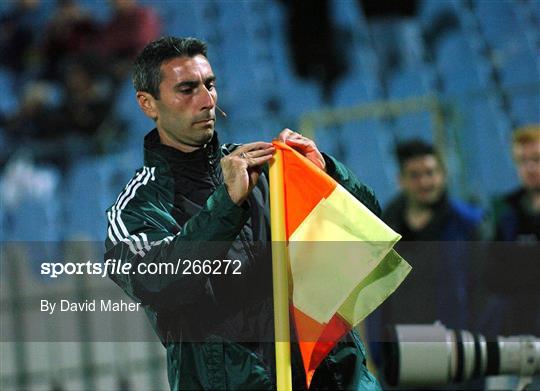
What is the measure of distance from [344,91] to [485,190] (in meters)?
0.93

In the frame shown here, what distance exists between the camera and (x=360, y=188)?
6.60ft

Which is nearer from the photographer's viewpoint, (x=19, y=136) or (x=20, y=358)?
(x=20, y=358)

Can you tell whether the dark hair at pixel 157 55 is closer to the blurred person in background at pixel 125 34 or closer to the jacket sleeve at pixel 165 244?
the jacket sleeve at pixel 165 244

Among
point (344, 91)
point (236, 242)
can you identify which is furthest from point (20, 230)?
point (236, 242)

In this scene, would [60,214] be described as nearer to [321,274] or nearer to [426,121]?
[426,121]

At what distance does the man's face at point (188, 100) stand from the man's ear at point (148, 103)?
3 cm

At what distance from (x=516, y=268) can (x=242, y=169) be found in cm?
149

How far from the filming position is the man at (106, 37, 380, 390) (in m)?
1.81

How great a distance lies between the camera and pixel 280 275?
185 cm

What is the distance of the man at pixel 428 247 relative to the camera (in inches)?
120

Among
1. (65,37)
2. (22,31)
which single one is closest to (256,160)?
(65,37)

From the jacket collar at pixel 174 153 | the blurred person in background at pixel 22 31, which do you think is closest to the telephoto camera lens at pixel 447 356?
the jacket collar at pixel 174 153

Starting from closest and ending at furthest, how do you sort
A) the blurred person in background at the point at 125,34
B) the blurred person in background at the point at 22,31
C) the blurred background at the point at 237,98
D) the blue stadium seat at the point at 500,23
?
the blurred background at the point at 237,98 < the blue stadium seat at the point at 500,23 < the blurred person in background at the point at 125,34 < the blurred person in background at the point at 22,31

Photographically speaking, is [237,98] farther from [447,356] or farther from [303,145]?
[303,145]
